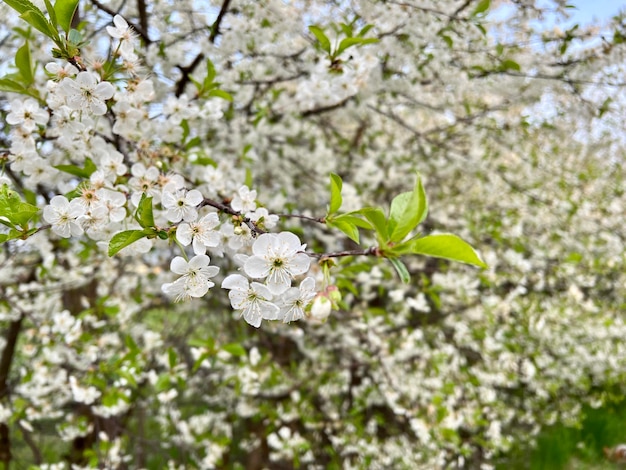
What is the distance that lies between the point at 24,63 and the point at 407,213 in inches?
50.1

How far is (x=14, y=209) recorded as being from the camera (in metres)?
0.98

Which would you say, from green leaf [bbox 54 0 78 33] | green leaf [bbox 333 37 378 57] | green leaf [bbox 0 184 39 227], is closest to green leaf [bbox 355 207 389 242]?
green leaf [bbox 0 184 39 227]

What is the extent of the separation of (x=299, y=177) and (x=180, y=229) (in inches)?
125

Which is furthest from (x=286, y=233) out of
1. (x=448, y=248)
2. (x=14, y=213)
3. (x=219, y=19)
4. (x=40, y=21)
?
(x=219, y=19)

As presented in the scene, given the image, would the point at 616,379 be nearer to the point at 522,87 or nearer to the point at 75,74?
the point at 522,87

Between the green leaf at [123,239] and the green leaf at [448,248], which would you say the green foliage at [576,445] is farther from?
the green leaf at [123,239]

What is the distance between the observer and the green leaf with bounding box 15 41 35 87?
52.7 inches

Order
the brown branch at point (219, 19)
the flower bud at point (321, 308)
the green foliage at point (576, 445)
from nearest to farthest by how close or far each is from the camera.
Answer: the flower bud at point (321, 308), the brown branch at point (219, 19), the green foliage at point (576, 445)

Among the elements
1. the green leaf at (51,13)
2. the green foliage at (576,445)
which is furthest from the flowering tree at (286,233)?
the green foliage at (576,445)

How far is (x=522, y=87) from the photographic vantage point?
362 cm

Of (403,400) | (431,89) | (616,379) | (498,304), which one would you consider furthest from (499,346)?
(431,89)

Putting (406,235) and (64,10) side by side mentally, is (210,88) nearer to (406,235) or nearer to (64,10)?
(64,10)

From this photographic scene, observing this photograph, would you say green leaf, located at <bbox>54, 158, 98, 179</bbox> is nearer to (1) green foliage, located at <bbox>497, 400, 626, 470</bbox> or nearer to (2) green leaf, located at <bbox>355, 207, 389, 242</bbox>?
(2) green leaf, located at <bbox>355, 207, 389, 242</bbox>

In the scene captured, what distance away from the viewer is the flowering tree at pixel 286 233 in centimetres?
109
